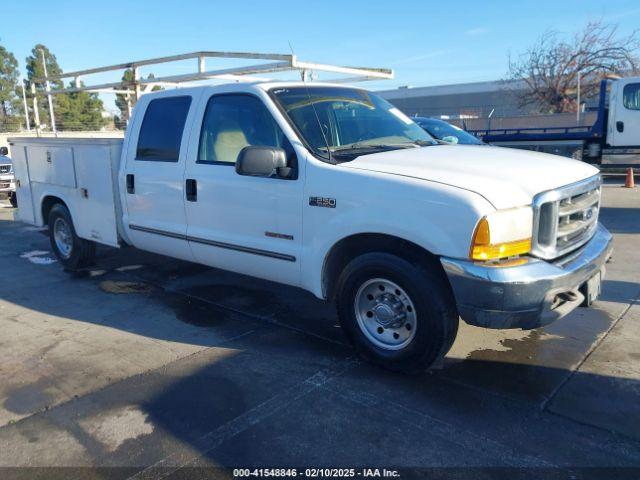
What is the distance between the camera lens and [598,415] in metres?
3.33

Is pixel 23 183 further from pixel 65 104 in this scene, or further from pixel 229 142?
pixel 65 104

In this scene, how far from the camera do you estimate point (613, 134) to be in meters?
14.3

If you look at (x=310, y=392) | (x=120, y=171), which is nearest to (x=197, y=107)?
(x=120, y=171)

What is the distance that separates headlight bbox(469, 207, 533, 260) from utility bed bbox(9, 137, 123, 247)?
4.13 meters

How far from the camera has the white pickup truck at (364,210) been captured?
3348mm

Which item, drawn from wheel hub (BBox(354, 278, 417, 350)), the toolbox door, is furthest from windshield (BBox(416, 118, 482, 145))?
wheel hub (BBox(354, 278, 417, 350))

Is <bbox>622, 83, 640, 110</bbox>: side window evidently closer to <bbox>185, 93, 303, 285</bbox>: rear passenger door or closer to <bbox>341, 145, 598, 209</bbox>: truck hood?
<bbox>341, 145, 598, 209</bbox>: truck hood

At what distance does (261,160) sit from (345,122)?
101 centimetres

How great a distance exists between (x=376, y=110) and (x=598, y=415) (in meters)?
3.06

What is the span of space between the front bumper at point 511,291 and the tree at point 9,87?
47482mm

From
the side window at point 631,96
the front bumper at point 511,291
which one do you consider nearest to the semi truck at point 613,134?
the side window at point 631,96

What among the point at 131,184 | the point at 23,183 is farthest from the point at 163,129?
the point at 23,183

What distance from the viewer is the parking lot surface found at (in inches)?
119

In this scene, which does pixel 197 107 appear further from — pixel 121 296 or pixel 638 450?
pixel 638 450
